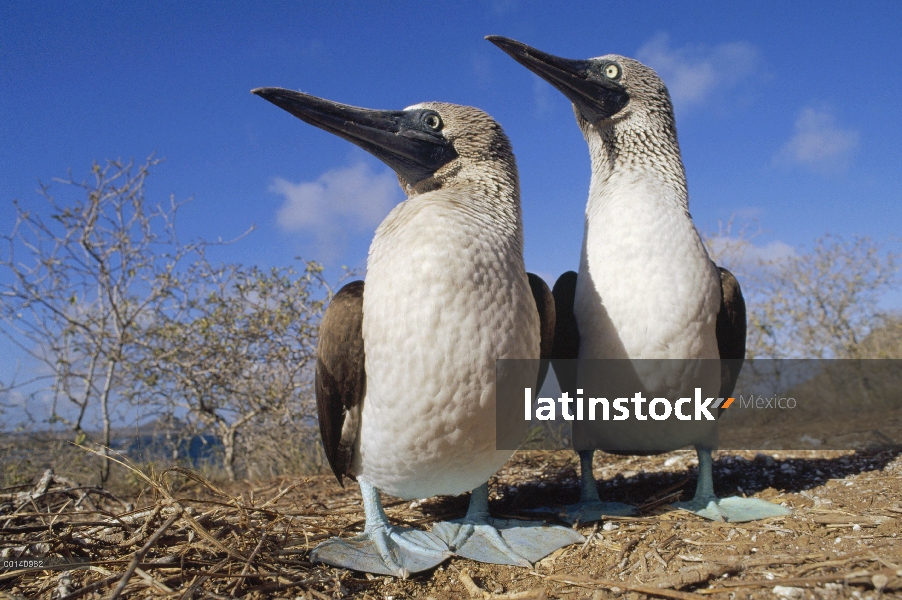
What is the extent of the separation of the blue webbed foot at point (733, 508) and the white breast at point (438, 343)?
1.30m

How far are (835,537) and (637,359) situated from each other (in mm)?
1086

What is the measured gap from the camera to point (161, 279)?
20.8 ft

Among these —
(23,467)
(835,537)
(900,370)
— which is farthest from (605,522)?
(900,370)

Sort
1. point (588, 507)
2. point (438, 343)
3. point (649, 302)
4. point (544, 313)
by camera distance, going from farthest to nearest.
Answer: point (588, 507) < point (649, 302) < point (544, 313) < point (438, 343)

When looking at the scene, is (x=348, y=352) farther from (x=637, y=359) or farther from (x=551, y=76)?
(x=551, y=76)

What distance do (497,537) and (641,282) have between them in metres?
1.42

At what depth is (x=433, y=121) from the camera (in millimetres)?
2844

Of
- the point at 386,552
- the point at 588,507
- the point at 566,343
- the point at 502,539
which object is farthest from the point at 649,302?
the point at 386,552

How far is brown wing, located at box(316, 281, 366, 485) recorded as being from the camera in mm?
2389

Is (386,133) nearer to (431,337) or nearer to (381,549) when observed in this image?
(431,337)

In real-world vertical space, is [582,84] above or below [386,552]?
above

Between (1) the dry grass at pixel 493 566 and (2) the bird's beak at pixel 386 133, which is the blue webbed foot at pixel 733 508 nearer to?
(1) the dry grass at pixel 493 566

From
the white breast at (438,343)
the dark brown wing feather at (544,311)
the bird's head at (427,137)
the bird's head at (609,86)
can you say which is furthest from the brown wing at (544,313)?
the bird's head at (609,86)

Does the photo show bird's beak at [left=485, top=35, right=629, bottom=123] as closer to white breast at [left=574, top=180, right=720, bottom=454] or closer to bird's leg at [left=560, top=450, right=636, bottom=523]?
white breast at [left=574, top=180, right=720, bottom=454]
